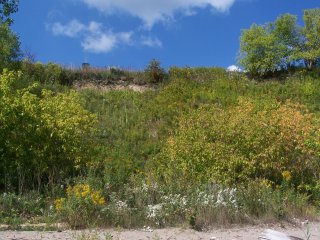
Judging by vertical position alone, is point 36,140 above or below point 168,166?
above

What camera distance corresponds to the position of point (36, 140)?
13781 millimetres

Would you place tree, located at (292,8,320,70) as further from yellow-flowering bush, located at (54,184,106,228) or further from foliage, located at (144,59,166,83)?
yellow-flowering bush, located at (54,184,106,228)

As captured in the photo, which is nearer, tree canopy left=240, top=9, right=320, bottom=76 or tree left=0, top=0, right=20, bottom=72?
tree left=0, top=0, right=20, bottom=72

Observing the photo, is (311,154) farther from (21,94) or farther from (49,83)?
(49,83)

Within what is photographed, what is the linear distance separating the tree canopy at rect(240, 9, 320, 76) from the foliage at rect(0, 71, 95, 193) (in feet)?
62.1

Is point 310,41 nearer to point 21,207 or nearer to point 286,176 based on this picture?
point 286,176

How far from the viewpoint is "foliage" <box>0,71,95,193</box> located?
1321 centimetres

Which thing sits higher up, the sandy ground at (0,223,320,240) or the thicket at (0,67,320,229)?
the thicket at (0,67,320,229)

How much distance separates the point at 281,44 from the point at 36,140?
69.9 ft

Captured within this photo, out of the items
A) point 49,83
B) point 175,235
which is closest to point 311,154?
point 175,235

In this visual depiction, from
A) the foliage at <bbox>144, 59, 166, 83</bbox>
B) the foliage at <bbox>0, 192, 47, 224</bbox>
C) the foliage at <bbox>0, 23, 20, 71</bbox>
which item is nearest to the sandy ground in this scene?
the foliage at <bbox>0, 192, 47, 224</bbox>

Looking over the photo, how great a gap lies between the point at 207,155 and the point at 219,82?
48.5ft

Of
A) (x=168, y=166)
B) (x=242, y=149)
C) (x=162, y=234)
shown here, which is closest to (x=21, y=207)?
(x=162, y=234)

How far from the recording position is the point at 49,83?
90.2 feet
